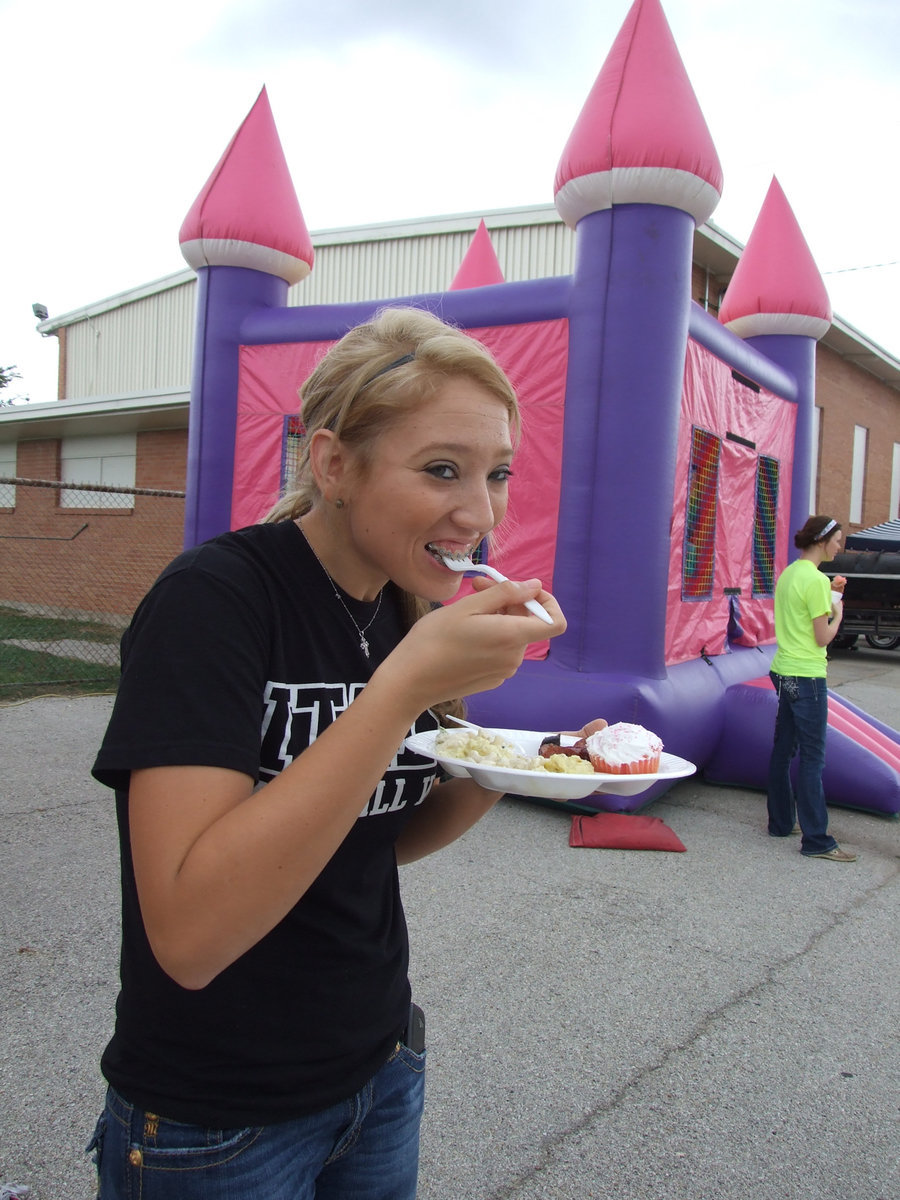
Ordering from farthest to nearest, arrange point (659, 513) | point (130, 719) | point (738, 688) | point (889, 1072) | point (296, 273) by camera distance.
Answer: point (296, 273) → point (738, 688) → point (659, 513) → point (889, 1072) → point (130, 719)

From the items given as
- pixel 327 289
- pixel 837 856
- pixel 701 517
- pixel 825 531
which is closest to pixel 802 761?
pixel 837 856

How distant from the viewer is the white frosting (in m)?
1.70

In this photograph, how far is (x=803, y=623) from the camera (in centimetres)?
521

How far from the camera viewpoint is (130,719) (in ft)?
2.87

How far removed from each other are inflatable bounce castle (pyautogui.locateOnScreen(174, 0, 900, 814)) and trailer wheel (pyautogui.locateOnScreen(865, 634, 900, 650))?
10905 millimetres

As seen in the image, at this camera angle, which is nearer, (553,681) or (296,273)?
(553,681)

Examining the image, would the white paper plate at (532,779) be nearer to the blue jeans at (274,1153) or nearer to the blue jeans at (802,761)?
the blue jeans at (274,1153)

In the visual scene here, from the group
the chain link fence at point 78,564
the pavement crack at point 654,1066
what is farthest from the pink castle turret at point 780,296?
the chain link fence at point 78,564

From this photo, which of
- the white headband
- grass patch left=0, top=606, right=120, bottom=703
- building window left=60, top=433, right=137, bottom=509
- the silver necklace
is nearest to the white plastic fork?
the silver necklace

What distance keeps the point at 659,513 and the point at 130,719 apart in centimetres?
478

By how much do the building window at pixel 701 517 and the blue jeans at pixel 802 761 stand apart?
115 centimetres

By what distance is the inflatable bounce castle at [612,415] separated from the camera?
208 inches

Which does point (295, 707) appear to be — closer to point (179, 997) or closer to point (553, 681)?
point (179, 997)

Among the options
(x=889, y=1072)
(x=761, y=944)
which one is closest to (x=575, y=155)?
(x=761, y=944)
